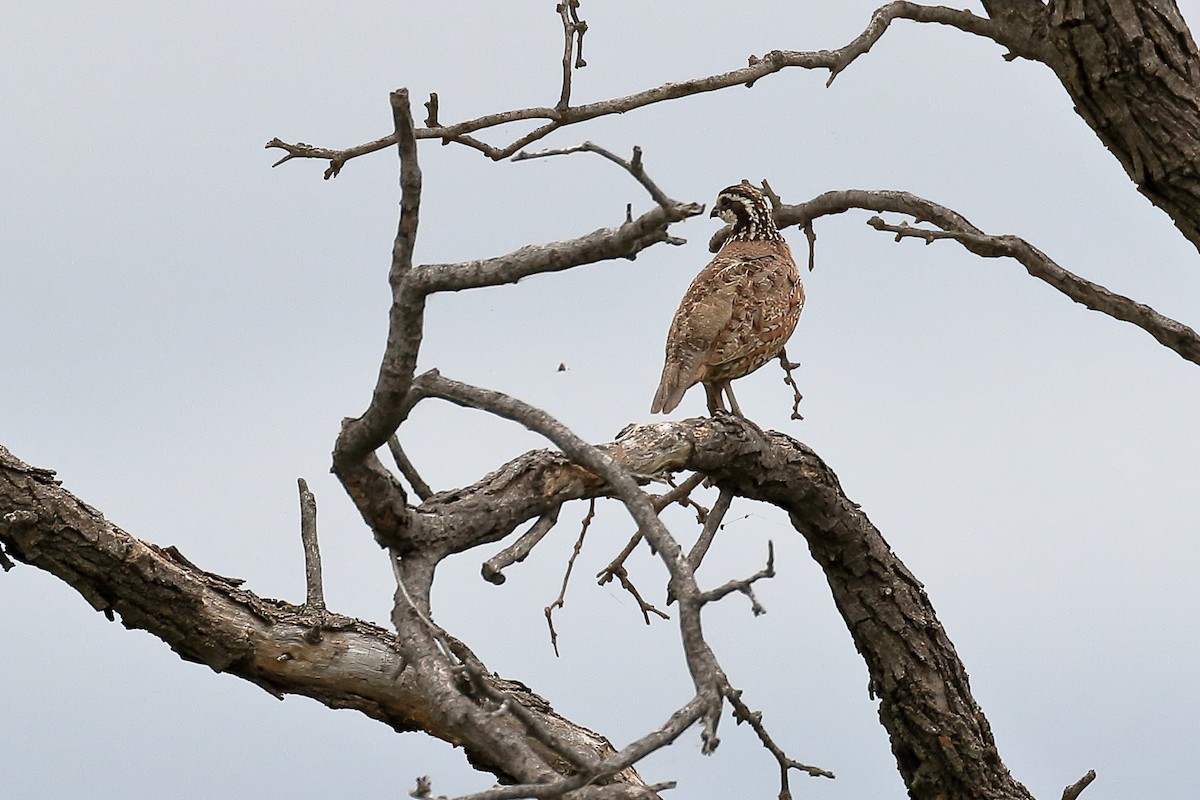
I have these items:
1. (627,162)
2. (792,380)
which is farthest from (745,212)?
(627,162)

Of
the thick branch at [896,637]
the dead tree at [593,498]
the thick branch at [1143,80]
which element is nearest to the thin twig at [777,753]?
the dead tree at [593,498]

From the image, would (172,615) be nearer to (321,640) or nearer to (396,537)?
(321,640)

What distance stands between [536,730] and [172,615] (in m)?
2.61

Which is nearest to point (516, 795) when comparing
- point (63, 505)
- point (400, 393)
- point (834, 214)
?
point (400, 393)

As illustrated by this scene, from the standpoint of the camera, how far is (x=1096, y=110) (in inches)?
202

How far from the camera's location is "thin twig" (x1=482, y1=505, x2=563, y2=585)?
12.8 feet

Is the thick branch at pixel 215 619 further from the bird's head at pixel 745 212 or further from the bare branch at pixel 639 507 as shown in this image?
the bird's head at pixel 745 212

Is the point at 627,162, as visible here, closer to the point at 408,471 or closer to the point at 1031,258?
the point at 408,471

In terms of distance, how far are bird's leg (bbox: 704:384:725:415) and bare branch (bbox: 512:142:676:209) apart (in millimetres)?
3067

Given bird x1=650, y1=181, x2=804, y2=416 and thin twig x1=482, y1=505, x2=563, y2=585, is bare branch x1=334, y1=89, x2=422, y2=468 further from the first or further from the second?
bird x1=650, y1=181, x2=804, y2=416

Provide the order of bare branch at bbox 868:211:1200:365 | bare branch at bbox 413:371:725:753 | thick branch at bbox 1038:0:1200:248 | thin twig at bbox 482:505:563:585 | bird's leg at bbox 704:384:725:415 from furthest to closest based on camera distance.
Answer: bird's leg at bbox 704:384:725:415
bare branch at bbox 868:211:1200:365
thick branch at bbox 1038:0:1200:248
thin twig at bbox 482:505:563:585
bare branch at bbox 413:371:725:753

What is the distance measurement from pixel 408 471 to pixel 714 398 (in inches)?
77.2

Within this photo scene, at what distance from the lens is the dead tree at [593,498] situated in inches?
130

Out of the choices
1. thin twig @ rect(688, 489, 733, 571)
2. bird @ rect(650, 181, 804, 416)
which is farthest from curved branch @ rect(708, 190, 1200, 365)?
thin twig @ rect(688, 489, 733, 571)
